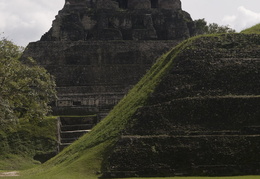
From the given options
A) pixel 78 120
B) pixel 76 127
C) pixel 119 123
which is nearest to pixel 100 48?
pixel 78 120

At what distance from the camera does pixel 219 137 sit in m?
15.4

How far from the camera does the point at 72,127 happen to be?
2947 centimetres

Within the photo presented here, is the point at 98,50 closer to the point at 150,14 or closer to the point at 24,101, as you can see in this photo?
the point at 150,14

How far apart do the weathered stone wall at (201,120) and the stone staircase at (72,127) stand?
10.3 metres

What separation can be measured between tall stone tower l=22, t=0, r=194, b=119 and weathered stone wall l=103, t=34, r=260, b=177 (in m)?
12.1

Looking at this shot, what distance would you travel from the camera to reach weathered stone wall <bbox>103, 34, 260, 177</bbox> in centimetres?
1488

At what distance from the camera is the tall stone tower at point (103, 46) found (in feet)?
112

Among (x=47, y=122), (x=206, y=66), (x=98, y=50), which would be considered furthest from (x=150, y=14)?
(x=206, y=66)

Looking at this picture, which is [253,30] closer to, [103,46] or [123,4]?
[103,46]

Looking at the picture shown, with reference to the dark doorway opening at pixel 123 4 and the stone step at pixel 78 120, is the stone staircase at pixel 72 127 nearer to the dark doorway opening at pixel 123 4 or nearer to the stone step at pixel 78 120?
the stone step at pixel 78 120

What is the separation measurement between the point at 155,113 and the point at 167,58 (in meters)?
5.44

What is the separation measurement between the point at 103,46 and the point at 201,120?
22221 millimetres

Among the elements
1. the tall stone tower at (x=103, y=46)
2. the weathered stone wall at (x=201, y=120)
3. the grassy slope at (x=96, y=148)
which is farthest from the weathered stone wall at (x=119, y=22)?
the weathered stone wall at (x=201, y=120)

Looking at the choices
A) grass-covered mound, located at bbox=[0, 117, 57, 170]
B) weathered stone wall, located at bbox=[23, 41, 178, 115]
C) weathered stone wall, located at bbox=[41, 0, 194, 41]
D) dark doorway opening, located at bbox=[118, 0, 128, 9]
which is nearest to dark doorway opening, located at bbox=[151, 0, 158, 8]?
weathered stone wall, located at bbox=[41, 0, 194, 41]
